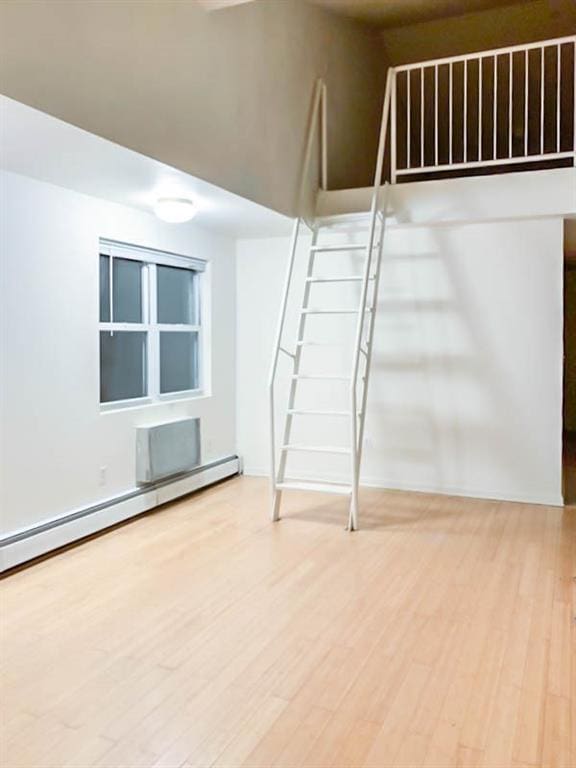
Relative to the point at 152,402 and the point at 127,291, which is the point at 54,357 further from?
the point at 152,402

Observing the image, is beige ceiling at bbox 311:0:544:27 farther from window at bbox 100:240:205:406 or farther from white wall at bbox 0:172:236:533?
white wall at bbox 0:172:236:533

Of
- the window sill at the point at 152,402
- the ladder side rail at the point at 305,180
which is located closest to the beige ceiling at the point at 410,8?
the ladder side rail at the point at 305,180

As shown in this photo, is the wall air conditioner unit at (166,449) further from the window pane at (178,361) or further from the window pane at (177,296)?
the window pane at (177,296)

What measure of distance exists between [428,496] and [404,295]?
5.06 feet

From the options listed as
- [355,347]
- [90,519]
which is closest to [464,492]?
[355,347]

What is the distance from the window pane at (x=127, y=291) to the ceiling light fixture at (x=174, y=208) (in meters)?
0.62

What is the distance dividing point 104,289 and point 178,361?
3.41 ft

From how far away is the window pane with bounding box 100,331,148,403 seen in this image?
4.14 metres

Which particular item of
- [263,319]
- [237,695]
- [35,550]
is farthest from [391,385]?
[237,695]

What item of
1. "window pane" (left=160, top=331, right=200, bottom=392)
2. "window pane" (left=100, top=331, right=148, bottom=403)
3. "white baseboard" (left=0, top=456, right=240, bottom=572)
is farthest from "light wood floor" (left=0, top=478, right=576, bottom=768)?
"window pane" (left=160, top=331, right=200, bottom=392)

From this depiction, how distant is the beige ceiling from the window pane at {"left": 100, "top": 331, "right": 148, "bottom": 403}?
3039mm

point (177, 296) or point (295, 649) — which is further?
point (177, 296)

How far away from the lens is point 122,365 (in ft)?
14.2

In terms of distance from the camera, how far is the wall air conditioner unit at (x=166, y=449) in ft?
14.1
